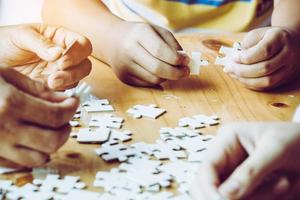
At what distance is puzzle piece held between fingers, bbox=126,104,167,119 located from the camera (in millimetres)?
1146

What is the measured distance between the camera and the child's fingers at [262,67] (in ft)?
4.25

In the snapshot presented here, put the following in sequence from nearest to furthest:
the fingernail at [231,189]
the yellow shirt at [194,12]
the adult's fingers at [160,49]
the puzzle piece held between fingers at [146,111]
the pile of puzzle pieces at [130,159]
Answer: the fingernail at [231,189]
the pile of puzzle pieces at [130,159]
the puzzle piece held between fingers at [146,111]
the adult's fingers at [160,49]
the yellow shirt at [194,12]

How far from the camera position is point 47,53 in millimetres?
1162

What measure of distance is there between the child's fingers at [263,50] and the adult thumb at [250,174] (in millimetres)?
513

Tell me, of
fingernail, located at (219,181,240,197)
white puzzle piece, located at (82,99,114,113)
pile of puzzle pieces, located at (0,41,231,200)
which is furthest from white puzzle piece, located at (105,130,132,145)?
fingernail, located at (219,181,240,197)

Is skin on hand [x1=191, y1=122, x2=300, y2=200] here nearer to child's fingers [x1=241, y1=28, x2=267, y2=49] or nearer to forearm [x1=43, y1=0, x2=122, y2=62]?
child's fingers [x1=241, y1=28, x2=267, y2=49]

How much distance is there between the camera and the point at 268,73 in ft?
4.28

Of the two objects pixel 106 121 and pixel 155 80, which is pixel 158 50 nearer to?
pixel 155 80

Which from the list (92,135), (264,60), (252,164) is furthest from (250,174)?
(264,60)

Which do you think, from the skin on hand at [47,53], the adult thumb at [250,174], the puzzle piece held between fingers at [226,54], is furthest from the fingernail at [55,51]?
the adult thumb at [250,174]

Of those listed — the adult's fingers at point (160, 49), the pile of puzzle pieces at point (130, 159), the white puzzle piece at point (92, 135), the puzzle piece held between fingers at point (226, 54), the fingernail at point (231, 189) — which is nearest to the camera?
the fingernail at point (231, 189)

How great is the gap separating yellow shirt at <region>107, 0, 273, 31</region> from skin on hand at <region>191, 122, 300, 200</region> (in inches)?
35.2

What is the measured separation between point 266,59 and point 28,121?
61cm

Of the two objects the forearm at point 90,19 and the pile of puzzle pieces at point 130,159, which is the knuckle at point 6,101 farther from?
the forearm at point 90,19
